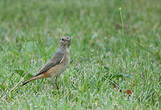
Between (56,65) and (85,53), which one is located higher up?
(56,65)

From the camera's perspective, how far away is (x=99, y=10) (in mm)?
10438

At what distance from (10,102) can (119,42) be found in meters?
3.81

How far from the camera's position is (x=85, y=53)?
707 centimetres

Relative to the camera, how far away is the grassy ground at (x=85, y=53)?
4555 mm

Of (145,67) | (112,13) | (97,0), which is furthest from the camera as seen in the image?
(97,0)

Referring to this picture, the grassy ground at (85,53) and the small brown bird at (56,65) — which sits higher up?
the small brown bird at (56,65)

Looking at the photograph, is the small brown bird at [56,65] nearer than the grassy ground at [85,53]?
No

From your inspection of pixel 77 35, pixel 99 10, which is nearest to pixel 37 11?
pixel 99 10

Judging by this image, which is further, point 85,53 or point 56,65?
point 85,53

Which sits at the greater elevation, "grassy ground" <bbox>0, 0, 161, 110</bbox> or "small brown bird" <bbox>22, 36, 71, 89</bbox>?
"small brown bird" <bbox>22, 36, 71, 89</bbox>

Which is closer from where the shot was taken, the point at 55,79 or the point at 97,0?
the point at 55,79

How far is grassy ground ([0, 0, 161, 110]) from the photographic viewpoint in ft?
14.9

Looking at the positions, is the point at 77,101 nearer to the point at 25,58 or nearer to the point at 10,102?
the point at 10,102

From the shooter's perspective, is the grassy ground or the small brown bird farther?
the small brown bird
